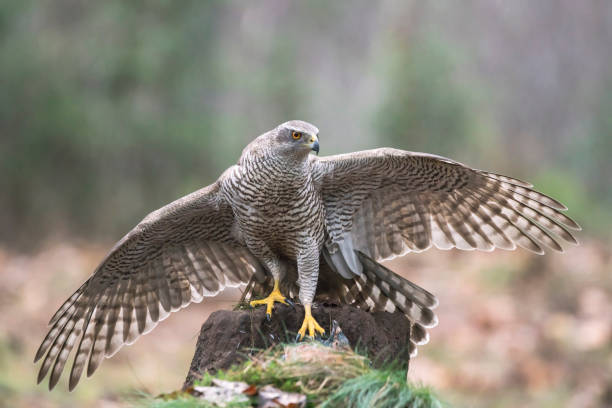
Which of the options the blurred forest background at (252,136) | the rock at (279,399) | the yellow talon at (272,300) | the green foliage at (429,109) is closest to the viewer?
the rock at (279,399)

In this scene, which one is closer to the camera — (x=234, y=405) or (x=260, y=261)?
(x=234, y=405)

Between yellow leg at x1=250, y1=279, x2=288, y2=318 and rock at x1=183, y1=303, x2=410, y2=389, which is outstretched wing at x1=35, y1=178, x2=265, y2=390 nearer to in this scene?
yellow leg at x1=250, y1=279, x2=288, y2=318

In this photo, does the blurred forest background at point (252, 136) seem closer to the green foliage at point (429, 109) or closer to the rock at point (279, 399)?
the green foliage at point (429, 109)

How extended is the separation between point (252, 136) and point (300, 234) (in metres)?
13.3

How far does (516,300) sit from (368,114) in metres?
6.34

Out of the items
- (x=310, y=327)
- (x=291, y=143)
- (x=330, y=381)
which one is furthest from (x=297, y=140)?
(x=330, y=381)

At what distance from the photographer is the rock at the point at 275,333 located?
14.3 feet

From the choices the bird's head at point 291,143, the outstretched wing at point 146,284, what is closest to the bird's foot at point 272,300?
the outstretched wing at point 146,284

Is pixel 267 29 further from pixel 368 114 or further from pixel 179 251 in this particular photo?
pixel 179 251

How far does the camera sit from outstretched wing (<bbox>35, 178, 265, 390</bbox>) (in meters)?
5.10

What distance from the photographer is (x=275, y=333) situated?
4.52 m

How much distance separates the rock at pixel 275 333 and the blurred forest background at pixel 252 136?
3.76 meters

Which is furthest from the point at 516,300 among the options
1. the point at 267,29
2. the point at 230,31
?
the point at 267,29

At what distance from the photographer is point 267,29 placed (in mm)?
25516
